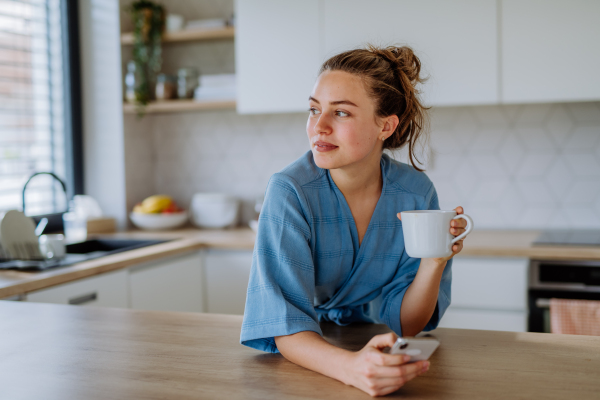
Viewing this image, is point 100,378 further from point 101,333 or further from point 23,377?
point 101,333

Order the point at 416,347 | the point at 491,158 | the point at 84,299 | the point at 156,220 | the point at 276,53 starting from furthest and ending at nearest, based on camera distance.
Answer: the point at 156,220
the point at 491,158
the point at 276,53
the point at 84,299
the point at 416,347

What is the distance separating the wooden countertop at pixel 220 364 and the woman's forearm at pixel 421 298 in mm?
75

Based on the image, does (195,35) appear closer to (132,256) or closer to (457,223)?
(132,256)

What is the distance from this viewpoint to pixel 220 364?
99cm

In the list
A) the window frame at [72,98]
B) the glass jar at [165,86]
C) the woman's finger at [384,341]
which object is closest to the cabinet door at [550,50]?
the glass jar at [165,86]

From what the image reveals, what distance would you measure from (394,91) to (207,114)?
228 centimetres

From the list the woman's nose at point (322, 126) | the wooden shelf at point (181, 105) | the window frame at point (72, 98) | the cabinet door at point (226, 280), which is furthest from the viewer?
the window frame at point (72, 98)

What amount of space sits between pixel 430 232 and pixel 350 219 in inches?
10.6

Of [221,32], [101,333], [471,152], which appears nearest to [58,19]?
[221,32]

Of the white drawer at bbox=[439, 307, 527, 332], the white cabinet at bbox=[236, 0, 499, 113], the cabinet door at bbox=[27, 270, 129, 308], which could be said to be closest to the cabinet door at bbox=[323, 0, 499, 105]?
the white cabinet at bbox=[236, 0, 499, 113]

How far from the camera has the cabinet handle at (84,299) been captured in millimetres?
2094

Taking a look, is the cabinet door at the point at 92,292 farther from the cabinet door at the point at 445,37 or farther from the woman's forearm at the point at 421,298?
the cabinet door at the point at 445,37

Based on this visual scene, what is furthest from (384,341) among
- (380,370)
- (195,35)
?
(195,35)

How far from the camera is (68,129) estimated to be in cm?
322
